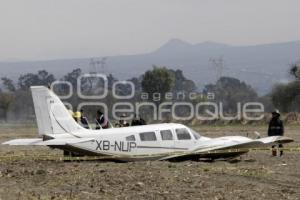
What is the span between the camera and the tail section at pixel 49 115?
2057 centimetres

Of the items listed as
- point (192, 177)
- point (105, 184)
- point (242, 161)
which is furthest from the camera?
point (242, 161)

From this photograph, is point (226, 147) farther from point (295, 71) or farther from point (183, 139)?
point (295, 71)

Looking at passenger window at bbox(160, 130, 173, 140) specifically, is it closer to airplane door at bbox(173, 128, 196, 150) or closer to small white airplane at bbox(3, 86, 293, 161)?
small white airplane at bbox(3, 86, 293, 161)

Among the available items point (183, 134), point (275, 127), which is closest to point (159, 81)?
point (275, 127)

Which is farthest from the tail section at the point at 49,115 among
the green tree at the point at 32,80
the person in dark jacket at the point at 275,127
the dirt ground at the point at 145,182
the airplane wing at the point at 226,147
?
the green tree at the point at 32,80

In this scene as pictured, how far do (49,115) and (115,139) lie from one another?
2139 millimetres

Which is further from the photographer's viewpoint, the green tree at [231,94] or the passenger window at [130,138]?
the green tree at [231,94]

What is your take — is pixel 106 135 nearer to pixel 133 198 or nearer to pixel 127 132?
pixel 127 132

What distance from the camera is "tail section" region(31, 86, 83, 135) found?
20.6m

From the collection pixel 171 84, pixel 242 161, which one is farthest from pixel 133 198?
pixel 171 84

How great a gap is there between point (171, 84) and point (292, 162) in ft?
223

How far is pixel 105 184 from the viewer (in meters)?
14.5

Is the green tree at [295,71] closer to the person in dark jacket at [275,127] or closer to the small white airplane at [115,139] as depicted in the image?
the person in dark jacket at [275,127]

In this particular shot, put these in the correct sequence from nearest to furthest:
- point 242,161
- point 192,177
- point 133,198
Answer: point 133,198 → point 192,177 → point 242,161
